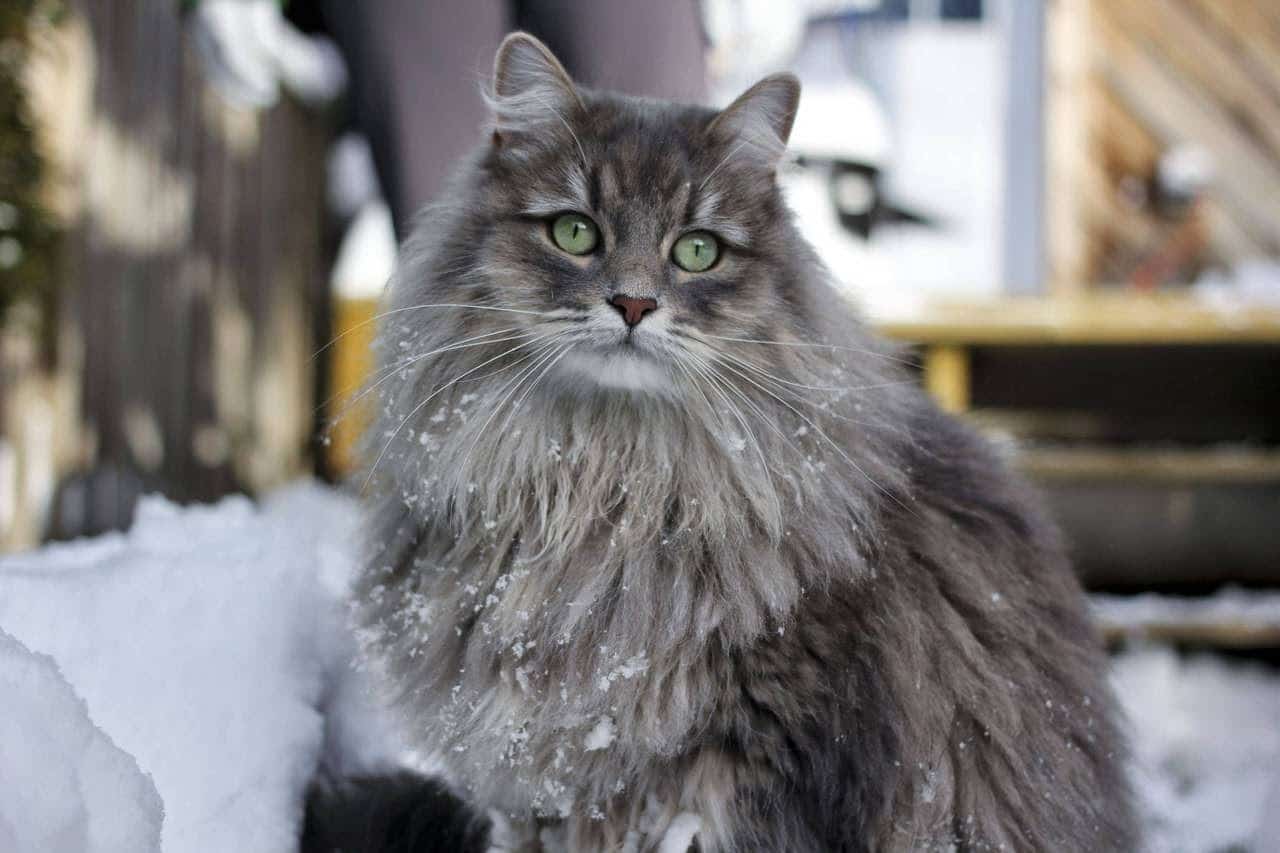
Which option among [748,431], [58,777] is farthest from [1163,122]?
[58,777]

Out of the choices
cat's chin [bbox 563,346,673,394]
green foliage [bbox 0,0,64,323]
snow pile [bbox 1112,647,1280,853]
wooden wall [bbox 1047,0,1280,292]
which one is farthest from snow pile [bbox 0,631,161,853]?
wooden wall [bbox 1047,0,1280,292]

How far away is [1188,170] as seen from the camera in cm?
396

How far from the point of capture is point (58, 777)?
729 mm

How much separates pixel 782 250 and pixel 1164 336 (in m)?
2.34

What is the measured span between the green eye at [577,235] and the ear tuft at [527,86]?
0.46 feet

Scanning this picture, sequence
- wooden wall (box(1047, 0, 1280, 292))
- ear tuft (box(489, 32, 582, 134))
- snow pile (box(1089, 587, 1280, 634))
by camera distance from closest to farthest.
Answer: ear tuft (box(489, 32, 582, 134))
snow pile (box(1089, 587, 1280, 634))
wooden wall (box(1047, 0, 1280, 292))

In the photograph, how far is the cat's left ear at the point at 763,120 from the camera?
116 centimetres

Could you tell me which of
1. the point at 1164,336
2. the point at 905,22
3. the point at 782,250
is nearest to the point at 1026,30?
the point at 905,22

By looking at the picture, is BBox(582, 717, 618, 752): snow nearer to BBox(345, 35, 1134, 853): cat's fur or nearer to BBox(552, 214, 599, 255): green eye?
BBox(345, 35, 1134, 853): cat's fur

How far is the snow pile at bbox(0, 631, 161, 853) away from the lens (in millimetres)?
701

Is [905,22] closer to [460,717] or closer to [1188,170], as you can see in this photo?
[1188,170]

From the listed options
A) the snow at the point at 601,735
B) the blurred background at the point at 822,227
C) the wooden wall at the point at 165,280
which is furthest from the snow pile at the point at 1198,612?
the wooden wall at the point at 165,280

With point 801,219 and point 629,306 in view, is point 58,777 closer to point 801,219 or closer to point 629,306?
point 629,306

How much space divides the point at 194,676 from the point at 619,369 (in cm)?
54
